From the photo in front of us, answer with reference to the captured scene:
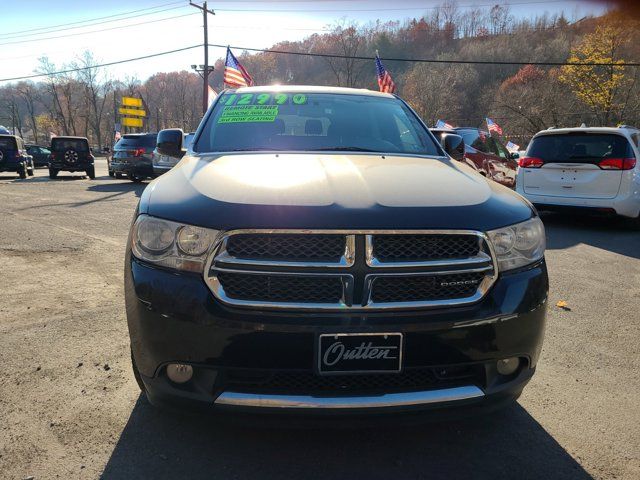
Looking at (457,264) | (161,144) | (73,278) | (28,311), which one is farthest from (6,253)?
(457,264)

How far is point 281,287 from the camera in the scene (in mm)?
2004

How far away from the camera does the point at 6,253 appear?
6145mm

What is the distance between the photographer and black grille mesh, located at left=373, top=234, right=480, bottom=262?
6.73 feet

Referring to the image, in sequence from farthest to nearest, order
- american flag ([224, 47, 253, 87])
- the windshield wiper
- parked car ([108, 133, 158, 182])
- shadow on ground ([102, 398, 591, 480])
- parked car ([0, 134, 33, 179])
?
american flag ([224, 47, 253, 87]) → parked car ([0, 134, 33, 179]) → parked car ([108, 133, 158, 182]) → the windshield wiper → shadow on ground ([102, 398, 591, 480])

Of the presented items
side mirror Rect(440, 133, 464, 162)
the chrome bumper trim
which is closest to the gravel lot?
the chrome bumper trim

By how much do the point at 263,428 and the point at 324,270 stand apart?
0.71 meters

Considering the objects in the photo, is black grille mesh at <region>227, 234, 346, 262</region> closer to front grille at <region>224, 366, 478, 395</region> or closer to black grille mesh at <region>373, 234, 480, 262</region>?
black grille mesh at <region>373, 234, 480, 262</region>

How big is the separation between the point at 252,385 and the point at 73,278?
150 inches

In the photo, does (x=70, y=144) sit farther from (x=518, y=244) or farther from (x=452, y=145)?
(x=518, y=244)

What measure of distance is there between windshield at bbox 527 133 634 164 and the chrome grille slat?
24.4 ft

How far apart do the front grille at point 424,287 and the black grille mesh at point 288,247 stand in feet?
0.70

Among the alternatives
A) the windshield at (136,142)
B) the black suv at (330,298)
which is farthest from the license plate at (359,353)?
the windshield at (136,142)

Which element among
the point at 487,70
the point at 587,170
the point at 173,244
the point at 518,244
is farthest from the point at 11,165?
the point at 487,70

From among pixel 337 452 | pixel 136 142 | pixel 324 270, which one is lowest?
pixel 337 452
